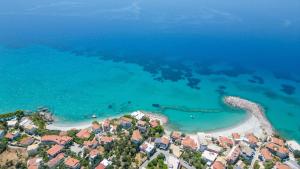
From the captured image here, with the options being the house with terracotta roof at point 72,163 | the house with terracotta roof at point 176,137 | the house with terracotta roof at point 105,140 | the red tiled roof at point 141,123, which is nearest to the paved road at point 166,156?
the house with terracotta roof at point 176,137

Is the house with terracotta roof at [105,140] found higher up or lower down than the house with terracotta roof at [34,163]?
higher up

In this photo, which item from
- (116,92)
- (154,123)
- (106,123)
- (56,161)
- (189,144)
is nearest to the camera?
(56,161)

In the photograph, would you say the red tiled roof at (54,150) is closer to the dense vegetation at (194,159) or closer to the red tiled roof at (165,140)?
the red tiled roof at (165,140)

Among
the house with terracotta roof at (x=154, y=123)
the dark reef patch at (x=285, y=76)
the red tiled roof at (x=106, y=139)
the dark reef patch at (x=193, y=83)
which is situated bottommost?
the red tiled roof at (x=106, y=139)

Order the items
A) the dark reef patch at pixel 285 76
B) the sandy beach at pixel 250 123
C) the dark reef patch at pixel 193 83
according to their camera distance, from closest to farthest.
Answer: the sandy beach at pixel 250 123, the dark reef patch at pixel 193 83, the dark reef patch at pixel 285 76

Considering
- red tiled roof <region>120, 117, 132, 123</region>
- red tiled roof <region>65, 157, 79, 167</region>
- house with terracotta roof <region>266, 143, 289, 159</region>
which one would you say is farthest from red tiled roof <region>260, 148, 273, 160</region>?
red tiled roof <region>65, 157, 79, 167</region>

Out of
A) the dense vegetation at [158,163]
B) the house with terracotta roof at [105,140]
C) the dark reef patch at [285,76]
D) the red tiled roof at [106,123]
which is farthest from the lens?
the dark reef patch at [285,76]

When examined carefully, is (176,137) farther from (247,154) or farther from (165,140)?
(247,154)

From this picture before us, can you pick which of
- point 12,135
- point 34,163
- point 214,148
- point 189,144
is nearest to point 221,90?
point 214,148

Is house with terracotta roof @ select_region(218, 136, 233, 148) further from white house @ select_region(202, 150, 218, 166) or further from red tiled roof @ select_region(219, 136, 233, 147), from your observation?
white house @ select_region(202, 150, 218, 166)
